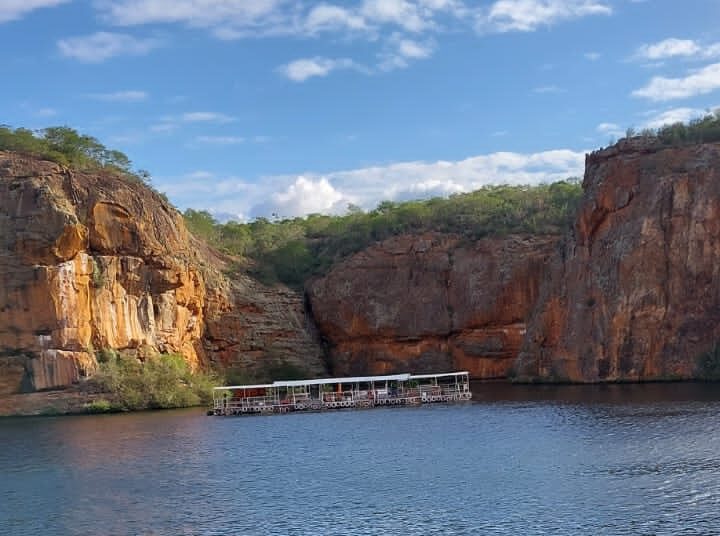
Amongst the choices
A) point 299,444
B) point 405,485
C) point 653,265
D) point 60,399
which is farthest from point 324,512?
point 653,265

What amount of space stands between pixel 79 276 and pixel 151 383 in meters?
10.8

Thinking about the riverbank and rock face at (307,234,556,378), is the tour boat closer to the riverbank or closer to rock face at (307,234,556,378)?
the riverbank

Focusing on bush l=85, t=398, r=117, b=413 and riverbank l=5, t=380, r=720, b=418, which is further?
bush l=85, t=398, r=117, b=413

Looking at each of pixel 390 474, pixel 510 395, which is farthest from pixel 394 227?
pixel 390 474

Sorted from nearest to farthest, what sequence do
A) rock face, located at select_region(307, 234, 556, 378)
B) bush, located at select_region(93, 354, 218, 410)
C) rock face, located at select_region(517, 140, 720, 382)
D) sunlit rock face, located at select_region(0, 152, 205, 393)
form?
sunlit rock face, located at select_region(0, 152, 205, 393), bush, located at select_region(93, 354, 218, 410), rock face, located at select_region(517, 140, 720, 382), rock face, located at select_region(307, 234, 556, 378)

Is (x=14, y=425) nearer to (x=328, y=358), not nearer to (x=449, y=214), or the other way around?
(x=328, y=358)

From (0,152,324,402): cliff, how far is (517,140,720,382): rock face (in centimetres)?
2855

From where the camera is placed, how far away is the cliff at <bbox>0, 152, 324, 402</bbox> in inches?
2982

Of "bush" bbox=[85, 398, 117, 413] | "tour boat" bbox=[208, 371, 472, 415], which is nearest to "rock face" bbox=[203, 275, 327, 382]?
"tour boat" bbox=[208, 371, 472, 415]

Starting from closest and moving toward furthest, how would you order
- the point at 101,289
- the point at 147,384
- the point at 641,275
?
the point at 147,384 → the point at 641,275 → the point at 101,289

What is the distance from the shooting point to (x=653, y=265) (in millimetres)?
79375

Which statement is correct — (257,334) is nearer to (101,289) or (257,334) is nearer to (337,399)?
(101,289)

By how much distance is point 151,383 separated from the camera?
77938 mm

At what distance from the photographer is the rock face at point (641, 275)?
76.8 m
